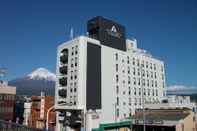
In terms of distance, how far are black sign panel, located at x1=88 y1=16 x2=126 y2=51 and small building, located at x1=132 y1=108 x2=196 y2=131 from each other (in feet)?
85.7

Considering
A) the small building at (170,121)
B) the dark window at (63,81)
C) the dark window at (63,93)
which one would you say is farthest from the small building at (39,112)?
the small building at (170,121)

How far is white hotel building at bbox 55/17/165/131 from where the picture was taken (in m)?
72.8

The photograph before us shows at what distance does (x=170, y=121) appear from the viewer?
66.2 metres

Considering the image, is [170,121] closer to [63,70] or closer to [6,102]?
[63,70]

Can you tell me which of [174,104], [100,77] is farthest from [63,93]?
[174,104]

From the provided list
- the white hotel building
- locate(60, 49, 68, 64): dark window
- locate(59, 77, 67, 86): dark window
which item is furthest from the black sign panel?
locate(59, 77, 67, 86): dark window

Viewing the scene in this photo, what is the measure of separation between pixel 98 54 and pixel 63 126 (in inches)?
962

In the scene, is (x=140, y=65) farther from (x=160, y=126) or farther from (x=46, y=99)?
(x=46, y=99)

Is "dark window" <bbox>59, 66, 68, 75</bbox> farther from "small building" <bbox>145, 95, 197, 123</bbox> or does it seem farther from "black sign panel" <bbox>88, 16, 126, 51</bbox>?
"small building" <bbox>145, 95, 197, 123</bbox>

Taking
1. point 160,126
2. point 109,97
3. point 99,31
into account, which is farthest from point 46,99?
point 160,126

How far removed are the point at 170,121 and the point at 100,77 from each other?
2427 centimetres

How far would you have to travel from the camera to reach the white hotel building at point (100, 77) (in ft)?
239

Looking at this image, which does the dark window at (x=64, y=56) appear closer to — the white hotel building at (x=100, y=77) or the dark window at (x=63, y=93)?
the white hotel building at (x=100, y=77)

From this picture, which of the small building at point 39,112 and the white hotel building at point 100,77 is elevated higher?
the white hotel building at point 100,77
